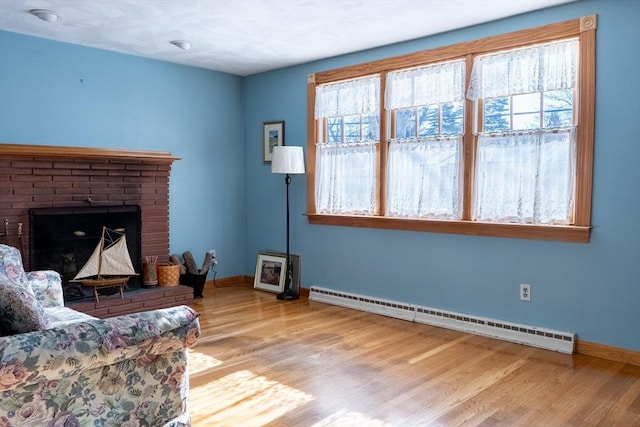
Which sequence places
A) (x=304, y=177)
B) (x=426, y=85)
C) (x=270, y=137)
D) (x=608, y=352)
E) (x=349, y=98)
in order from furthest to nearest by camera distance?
1. (x=270, y=137)
2. (x=304, y=177)
3. (x=349, y=98)
4. (x=426, y=85)
5. (x=608, y=352)

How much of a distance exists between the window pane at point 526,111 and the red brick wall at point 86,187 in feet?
10.3

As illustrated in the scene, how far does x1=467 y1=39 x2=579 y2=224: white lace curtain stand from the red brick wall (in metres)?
2.93

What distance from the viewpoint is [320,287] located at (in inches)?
201

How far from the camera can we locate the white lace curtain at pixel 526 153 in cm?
353

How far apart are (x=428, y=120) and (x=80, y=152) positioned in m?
2.92

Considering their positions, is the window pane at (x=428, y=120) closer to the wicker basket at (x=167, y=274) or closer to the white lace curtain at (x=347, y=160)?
the white lace curtain at (x=347, y=160)

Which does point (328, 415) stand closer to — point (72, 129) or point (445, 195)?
point (445, 195)

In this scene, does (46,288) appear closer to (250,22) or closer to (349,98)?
(250,22)

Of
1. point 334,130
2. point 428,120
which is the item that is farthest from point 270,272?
point 428,120

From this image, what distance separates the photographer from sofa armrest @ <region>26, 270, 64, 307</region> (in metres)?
3.05

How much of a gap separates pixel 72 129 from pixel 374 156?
2.70 m

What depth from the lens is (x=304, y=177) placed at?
5.28 m

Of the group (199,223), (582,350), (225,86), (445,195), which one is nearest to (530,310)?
(582,350)

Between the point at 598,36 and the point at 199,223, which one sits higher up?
the point at 598,36
